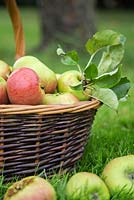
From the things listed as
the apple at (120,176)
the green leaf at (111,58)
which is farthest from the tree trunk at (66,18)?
the apple at (120,176)

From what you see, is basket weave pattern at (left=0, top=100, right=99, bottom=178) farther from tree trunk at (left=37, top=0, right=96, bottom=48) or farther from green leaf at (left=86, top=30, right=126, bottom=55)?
tree trunk at (left=37, top=0, right=96, bottom=48)

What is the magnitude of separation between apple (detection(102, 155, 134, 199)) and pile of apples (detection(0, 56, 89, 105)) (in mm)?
287

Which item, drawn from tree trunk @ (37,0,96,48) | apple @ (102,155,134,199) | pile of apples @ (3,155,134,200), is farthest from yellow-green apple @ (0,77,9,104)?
tree trunk @ (37,0,96,48)

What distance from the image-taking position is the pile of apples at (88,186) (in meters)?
1.91

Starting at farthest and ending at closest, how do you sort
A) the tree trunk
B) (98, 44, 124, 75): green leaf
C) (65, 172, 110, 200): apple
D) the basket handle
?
the tree trunk, the basket handle, (98, 44, 124, 75): green leaf, (65, 172, 110, 200): apple

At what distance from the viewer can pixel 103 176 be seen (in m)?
2.18

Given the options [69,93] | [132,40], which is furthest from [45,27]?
[69,93]

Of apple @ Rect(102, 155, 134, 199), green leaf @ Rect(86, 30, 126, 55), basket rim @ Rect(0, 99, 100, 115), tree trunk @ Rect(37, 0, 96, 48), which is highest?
green leaf @ Rect(86, 30, 126, 55)

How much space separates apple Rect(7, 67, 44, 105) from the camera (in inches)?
85.0

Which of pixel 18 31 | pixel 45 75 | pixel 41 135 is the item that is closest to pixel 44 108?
pixel 41 135

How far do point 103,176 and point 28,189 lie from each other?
378mm

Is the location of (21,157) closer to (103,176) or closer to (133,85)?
(103,176)

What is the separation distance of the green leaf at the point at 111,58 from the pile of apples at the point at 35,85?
0.36ft

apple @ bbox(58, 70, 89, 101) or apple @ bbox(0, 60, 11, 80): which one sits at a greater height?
apple @ bbox(0, 60, 11, 80)
